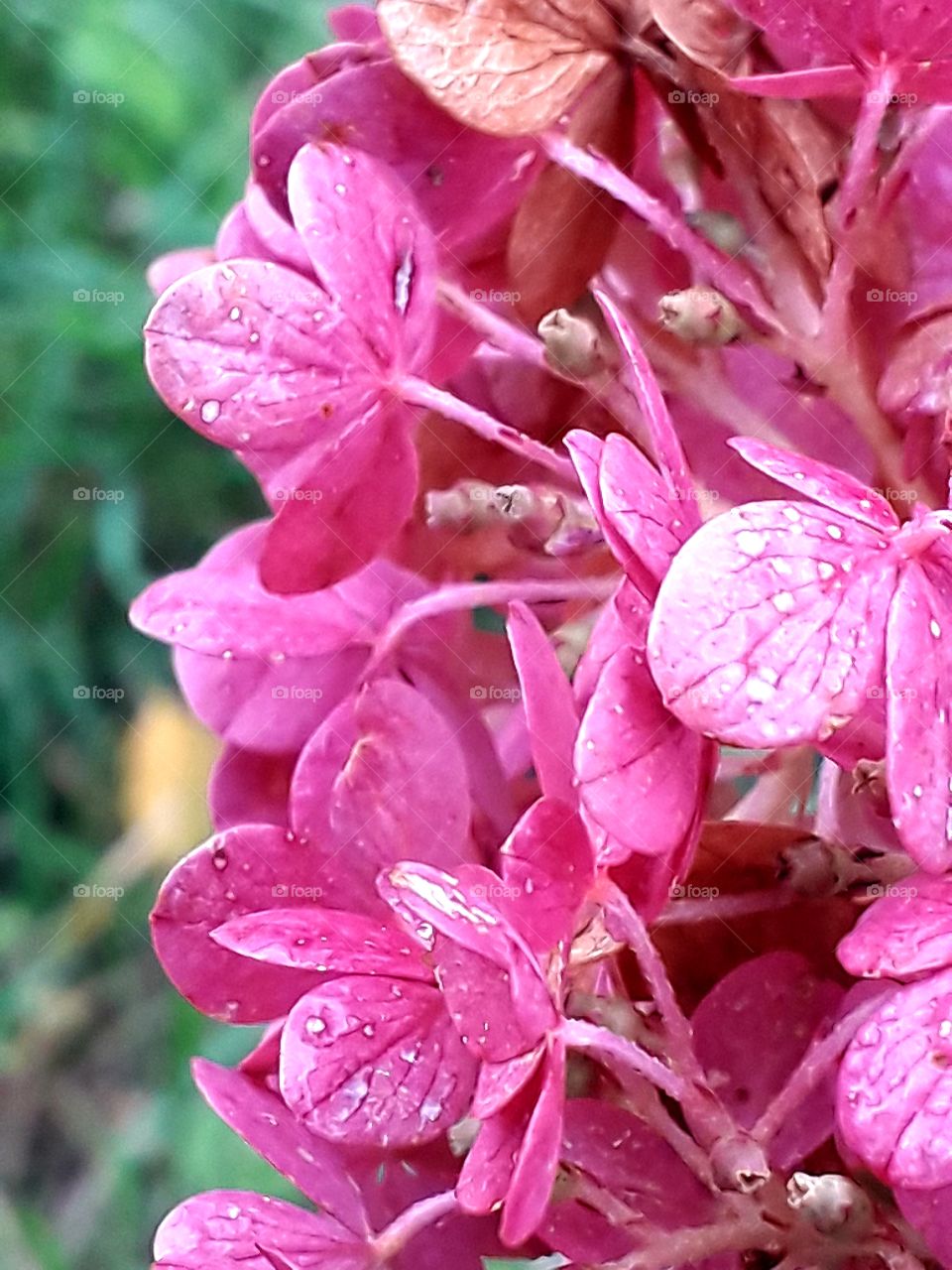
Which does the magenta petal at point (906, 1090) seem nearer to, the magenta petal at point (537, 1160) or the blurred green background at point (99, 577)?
the magenta petal at point (537, 1160)

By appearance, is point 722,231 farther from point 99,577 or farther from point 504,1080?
point 99,577

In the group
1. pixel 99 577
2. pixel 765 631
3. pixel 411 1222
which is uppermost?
pixel 765 631

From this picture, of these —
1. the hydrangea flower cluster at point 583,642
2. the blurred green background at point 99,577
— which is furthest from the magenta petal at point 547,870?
the blurred green background at point 99,577

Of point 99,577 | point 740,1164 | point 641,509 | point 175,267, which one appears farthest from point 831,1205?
point 99,577

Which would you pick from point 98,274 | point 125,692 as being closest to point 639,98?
point 98,274

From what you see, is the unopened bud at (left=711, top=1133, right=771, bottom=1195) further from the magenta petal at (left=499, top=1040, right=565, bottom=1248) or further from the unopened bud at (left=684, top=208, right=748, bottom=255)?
the unopened bud at (left=684, top=208, right=748, bottom=255)

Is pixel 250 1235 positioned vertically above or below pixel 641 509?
below

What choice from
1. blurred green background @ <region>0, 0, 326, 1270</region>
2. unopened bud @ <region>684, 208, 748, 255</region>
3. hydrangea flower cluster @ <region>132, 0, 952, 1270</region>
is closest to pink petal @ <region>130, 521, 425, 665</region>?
hydrangea flower cluster @ <region>132, 0, 952, 1270</region>
